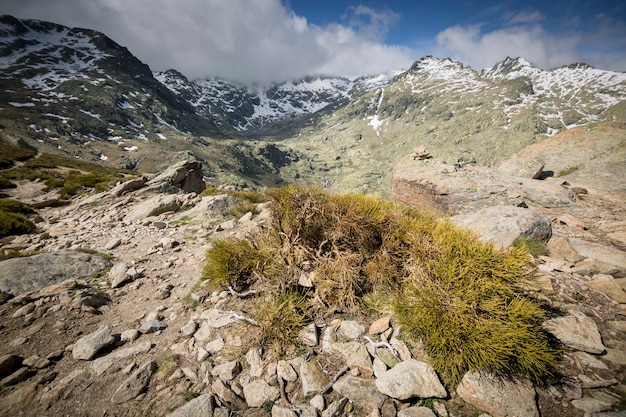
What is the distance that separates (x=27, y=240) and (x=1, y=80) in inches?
9382

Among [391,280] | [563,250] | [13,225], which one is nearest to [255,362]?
[391,280]

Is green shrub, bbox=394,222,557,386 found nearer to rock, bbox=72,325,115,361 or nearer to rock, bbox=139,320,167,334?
rock, bbox=139,320,167,334

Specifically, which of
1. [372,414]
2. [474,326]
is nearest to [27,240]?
[372,414]

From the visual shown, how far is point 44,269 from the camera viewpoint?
6168 millimetres

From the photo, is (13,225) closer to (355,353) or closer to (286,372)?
(286,372)

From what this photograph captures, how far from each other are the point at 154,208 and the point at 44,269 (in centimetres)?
610

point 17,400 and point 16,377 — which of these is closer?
point 17,400

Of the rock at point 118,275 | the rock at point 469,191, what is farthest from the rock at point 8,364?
the rock at point 469,191

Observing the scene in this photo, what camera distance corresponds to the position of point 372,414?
3141 millimetres

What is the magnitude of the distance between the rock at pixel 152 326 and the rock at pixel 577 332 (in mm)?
7177

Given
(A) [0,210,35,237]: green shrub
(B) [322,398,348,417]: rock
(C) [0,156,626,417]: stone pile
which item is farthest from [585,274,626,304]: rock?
(A) [0,210,35,237]: green shrub

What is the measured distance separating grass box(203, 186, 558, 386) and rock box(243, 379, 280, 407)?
21.7 inches

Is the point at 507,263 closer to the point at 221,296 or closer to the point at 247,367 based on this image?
the point at 247,367

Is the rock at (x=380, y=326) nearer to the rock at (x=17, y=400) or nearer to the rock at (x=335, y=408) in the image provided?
the rock at (x=335, y=408)
